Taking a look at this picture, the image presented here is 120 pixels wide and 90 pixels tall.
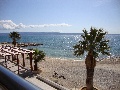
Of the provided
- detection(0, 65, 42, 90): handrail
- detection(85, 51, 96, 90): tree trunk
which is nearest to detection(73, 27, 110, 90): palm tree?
detection(85, 51, 96, 90): tree trunk

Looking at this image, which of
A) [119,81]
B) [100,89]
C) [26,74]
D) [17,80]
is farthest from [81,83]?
[17,80]

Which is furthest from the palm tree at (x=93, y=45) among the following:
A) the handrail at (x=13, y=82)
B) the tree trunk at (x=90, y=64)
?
the handrail at (x=13, y=82)

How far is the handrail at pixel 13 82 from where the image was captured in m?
1.68

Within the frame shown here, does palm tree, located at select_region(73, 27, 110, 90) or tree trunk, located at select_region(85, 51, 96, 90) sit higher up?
palm tree, located at select_region(73, 27, 110, 90)

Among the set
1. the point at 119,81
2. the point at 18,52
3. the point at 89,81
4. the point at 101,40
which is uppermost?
the point at 101,40

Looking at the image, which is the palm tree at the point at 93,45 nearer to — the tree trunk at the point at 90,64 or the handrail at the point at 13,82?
the tree trunk at the point at 90,64

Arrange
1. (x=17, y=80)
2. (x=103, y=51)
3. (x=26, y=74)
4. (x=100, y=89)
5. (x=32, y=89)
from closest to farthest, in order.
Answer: (x=32, y=89)
(x=17, y=80)
(x=103, y=51)
(x=26, y=74)
(x=100, y=89)

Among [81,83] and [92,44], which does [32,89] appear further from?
[81,83]

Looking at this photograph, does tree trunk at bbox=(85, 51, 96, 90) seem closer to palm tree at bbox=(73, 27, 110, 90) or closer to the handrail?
palm tree at bbox=(73, 27, 110, 90)

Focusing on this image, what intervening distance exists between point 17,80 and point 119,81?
29328 millimetres

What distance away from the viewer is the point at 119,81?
1137 inches

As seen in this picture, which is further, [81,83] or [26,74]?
[81,83]

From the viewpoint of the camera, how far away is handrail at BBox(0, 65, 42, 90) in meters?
1.68

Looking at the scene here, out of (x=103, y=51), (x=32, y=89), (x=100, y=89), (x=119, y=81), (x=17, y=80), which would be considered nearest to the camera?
(x=32, y=89)
